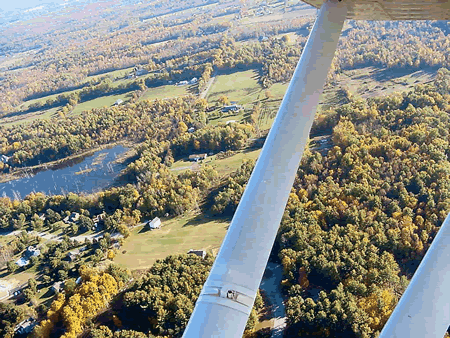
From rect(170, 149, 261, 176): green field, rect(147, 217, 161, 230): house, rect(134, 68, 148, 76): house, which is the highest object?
rect(134, 68, 148, 76): house

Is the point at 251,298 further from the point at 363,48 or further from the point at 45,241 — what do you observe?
the point at 363,48

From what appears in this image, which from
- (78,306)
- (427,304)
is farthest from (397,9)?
(78,306)

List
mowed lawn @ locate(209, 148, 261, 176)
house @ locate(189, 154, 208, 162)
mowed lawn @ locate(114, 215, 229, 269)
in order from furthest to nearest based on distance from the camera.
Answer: house @ locate(189, 154, 208, 162), mowed lawn @ locate(209, 148, 261, 176), mowed lawn @ locate(114, 215, 229, 269)

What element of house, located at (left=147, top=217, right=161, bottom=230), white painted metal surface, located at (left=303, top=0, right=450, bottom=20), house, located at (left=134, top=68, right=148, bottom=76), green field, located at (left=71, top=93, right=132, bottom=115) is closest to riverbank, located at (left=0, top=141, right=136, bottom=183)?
green field, located at (left=71, top=93, right=132, bottom=115)

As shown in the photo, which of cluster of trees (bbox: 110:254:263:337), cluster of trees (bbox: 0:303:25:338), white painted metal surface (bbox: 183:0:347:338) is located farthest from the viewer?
cluster of trees (bbox: 0:303:25:338)

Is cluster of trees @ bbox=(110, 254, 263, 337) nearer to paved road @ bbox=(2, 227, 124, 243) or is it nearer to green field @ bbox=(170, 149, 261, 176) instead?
paved road @ bbox=(2, 227, 124, 243)

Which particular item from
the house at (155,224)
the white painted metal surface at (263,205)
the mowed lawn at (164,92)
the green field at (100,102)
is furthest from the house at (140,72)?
the white painted metal surface at (263,205)

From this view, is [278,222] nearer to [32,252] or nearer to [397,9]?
[397,9]

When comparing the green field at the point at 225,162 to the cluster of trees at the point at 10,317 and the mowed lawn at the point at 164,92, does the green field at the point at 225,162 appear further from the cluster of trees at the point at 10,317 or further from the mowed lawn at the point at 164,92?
the mowed lawn at the point at 164,92
